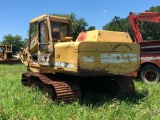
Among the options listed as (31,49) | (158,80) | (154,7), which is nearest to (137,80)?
(158,80)

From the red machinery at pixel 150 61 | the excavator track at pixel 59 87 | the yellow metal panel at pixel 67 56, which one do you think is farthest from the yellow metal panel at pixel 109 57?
the red machinery at pixel 150 61

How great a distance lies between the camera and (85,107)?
6664 millimetres

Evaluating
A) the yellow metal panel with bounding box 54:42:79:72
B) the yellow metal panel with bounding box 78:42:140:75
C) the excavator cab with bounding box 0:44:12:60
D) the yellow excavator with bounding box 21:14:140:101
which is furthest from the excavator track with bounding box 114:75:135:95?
the excavator cab with bounding box 0:44:12:60

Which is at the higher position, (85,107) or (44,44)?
(44,44)

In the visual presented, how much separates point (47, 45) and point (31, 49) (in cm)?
146

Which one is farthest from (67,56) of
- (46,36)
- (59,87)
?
(46,36)

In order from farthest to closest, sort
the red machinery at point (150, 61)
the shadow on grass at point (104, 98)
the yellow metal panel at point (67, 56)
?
the red machinery at point (150, 61) < the shadow on grass at point (104, 98) < the yellow metal panel at point (67, 56)

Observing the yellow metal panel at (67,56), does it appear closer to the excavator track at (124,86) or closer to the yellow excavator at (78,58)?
the yellow excavator at (78,58)

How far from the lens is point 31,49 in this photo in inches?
366

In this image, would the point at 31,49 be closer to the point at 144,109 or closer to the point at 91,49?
the point at 91,49

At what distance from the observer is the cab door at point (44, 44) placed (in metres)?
7.83

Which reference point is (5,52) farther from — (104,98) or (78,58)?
(78,58)

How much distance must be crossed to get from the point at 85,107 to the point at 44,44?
236 centimetres

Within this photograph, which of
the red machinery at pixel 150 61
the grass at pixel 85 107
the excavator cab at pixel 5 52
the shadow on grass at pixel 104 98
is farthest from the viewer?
the excavator cab at pixel 5 52
